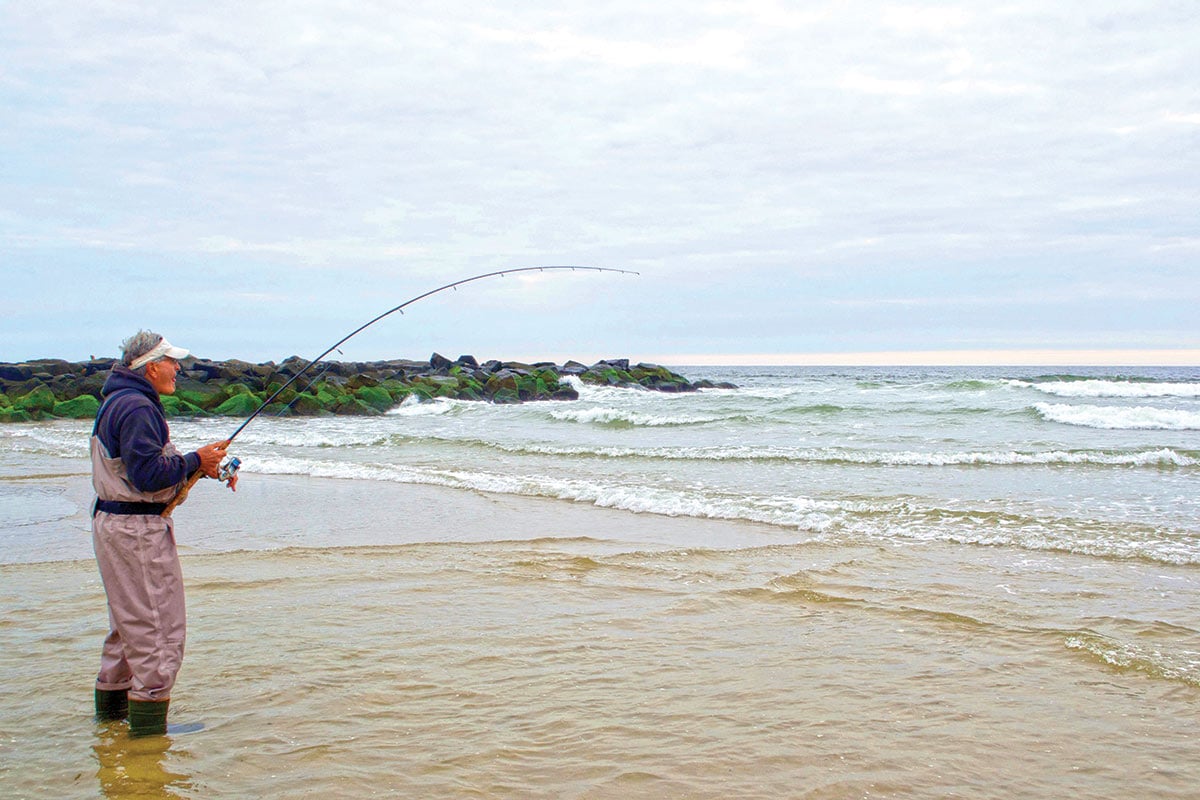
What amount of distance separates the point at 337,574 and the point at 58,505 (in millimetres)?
4930

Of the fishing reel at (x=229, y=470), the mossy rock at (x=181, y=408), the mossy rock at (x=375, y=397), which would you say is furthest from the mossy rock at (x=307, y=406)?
the fishing reel at (x=229, y=470)

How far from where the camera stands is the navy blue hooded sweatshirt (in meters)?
3.10

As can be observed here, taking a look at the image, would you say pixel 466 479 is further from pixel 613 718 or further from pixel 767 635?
pixel 613 718

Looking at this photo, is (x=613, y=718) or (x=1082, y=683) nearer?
(x=613, y=718)

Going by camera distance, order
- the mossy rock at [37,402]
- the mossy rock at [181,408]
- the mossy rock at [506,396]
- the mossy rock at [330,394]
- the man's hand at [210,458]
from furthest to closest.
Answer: the mossy rock at [506,396], the mossy rock at [330,394], the mossy rock at [181,408], the mossy rock at [37,402], the man's hand at [210,458]

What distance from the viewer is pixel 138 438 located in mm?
3092

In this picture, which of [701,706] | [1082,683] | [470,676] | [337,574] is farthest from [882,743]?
[337,574]

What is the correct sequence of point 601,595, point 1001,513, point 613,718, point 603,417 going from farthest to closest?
point 603,417 → point 1001,513 → point 601,595 → point 613,718

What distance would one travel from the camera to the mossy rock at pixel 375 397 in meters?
27.0

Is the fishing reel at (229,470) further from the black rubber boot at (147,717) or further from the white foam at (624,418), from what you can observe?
the white foam at (624,418)

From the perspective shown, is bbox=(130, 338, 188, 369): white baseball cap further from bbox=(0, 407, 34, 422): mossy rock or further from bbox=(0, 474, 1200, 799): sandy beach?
bbox=(0, 407, 34, 422): mossy rock

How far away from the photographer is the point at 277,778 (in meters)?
3.02

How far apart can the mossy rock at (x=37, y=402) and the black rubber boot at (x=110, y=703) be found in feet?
75.8

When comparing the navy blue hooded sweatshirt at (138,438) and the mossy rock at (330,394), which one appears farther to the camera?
the mossy rock at (330,394)
